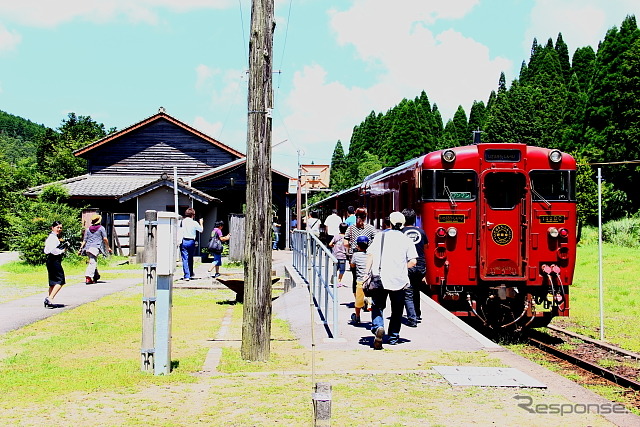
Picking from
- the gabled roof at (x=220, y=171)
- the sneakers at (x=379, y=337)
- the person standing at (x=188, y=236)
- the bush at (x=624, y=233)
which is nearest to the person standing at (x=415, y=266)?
the sneakers at (x=379, y=337)

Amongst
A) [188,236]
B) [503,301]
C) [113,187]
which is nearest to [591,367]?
[503,301]

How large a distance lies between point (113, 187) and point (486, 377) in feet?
94.4

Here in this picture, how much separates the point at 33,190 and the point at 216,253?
18.3 m

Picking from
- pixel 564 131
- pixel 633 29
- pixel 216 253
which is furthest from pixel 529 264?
pixel 564 131

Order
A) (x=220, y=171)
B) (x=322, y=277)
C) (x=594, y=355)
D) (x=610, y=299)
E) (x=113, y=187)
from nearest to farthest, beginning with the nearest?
(x=594, y=355), (x=322, y=277), (x=610, y=299), (x=220, y=171), (x=113, y=187)

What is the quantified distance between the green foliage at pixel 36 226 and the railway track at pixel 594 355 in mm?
16420

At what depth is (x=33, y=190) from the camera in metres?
33.6

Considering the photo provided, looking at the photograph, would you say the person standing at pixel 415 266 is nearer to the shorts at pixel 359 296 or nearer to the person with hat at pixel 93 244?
the shorts at pixel 359 296

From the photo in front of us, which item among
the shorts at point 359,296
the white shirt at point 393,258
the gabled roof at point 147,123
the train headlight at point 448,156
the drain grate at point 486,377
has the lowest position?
the drain grate at point 486,377

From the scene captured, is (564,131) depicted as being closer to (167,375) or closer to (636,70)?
(636,70)

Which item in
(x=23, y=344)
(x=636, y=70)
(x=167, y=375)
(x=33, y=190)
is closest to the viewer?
(x=167, y=375)

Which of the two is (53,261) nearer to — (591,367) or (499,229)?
(499,229)

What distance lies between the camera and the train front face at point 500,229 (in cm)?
1173

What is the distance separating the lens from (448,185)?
39.2ft
